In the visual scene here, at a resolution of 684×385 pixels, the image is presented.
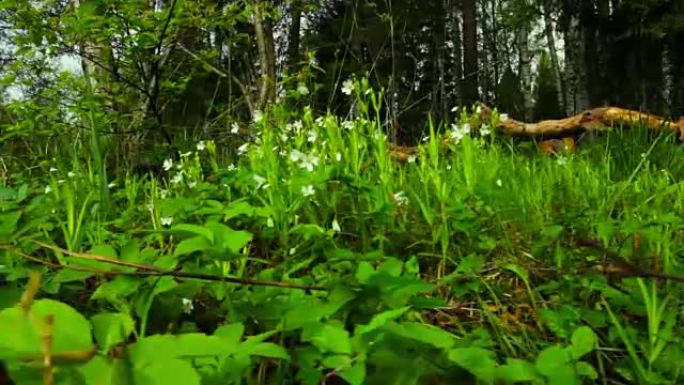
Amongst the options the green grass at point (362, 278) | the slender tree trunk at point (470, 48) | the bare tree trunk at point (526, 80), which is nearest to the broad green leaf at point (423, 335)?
the green grass at point (362, 278)

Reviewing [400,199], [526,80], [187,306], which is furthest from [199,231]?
[526,80]

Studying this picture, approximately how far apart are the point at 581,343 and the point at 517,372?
0.20 m

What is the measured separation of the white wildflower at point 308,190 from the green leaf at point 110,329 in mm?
1125

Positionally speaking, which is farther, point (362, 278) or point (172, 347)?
point (362, 278)

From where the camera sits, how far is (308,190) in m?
1.76

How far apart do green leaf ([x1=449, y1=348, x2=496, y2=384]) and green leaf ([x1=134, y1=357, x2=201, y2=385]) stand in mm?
385

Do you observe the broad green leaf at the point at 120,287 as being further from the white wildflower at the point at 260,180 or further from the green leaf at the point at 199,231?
the white wildflower at the point at 260,180

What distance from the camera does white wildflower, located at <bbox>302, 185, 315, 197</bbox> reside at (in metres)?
1.75

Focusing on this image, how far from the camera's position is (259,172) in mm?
2000

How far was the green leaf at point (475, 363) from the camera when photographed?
76 cm

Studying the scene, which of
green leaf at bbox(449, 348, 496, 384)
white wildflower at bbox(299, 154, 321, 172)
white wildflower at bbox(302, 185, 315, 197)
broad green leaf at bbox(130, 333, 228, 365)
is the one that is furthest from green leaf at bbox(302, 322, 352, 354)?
white wildflower at bbox(299, 154, 321, 172)

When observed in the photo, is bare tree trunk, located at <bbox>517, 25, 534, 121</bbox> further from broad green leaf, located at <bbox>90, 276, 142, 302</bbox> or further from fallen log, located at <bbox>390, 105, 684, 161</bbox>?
broad green leaf, located at <bbox>90, 276, 142, 302</bbox>

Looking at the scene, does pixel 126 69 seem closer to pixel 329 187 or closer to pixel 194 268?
pixel 329 187

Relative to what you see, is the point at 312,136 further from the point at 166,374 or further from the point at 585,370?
the point at 166,374
